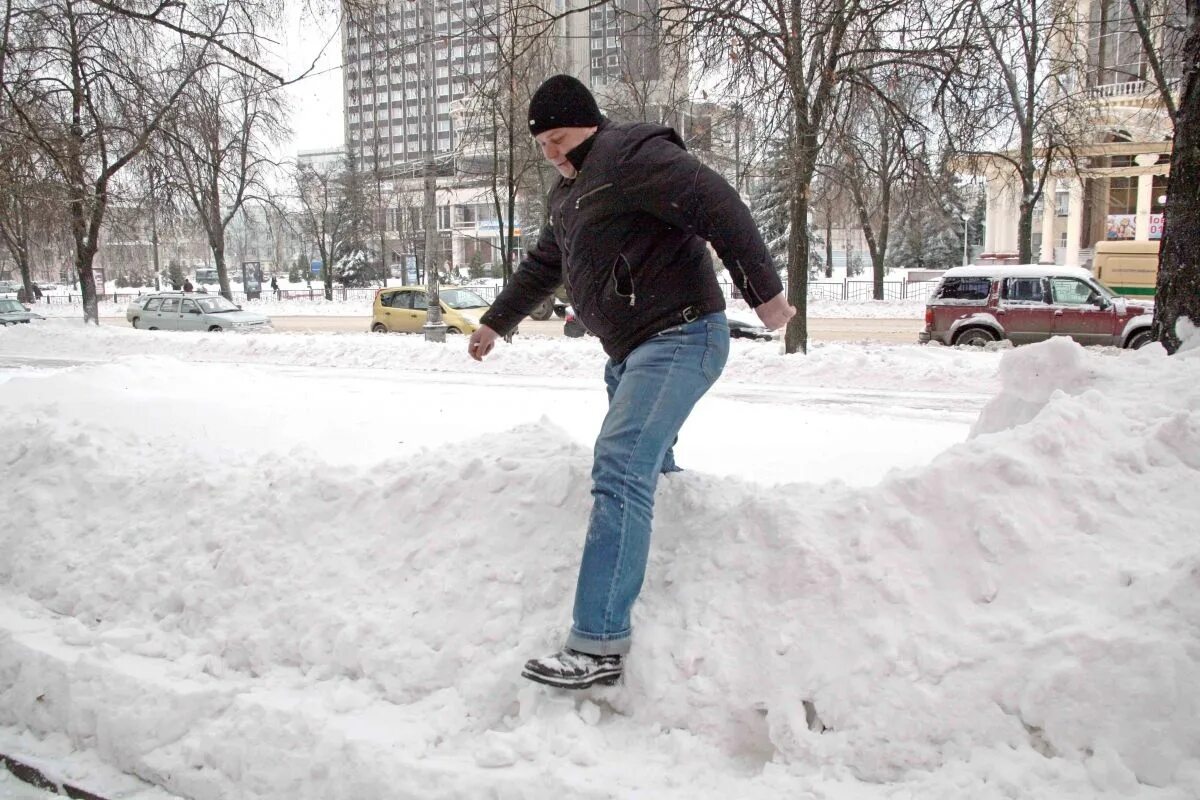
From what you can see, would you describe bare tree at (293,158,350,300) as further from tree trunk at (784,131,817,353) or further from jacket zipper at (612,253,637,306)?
jacket zipper at (612,253,637,306)

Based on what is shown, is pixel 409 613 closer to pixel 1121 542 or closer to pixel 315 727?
pixel 315 727

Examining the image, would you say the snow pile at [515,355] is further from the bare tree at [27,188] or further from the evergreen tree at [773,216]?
the evergreen tree at [773,216]

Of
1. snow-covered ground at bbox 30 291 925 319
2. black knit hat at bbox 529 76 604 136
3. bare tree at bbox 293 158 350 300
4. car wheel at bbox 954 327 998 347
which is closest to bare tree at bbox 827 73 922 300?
car wheel at bbox 954 327 998 347

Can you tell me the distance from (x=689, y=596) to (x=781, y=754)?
1.90 feet

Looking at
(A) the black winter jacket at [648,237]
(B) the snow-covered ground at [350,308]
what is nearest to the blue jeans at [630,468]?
(A) the black winter jacket at [648,237]

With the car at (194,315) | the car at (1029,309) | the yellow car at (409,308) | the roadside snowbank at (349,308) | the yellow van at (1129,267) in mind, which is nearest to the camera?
the car at (1029,309)

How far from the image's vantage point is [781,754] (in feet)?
7.52

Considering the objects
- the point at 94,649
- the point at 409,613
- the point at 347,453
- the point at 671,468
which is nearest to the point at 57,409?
the point at 347,453

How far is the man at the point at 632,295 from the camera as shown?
253cm

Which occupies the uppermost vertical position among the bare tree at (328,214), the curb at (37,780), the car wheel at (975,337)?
the bare tree at (328,214)

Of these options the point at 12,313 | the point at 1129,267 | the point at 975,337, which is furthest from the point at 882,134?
the point at 12,313

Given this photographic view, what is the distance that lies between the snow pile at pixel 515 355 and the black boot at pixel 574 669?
10.0m

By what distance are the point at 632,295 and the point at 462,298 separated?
2173 cm

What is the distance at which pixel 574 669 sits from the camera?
2449 mm
